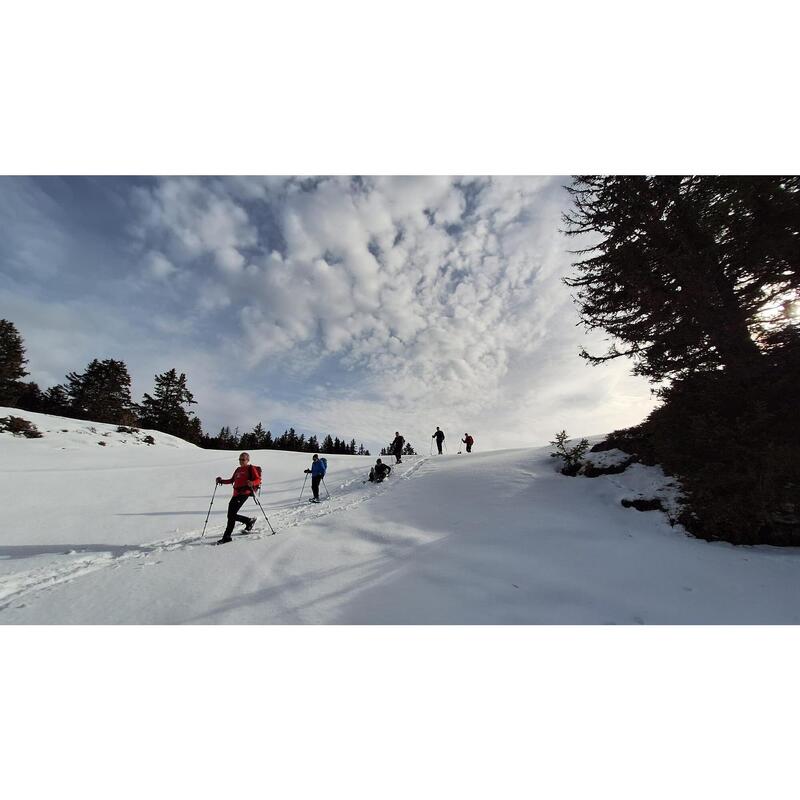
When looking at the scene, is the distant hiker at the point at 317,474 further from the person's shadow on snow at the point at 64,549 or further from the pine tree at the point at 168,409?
the pine tree at the point at 168,409

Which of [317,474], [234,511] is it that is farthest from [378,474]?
[234,511]

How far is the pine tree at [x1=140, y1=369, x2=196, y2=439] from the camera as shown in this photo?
43.7 m

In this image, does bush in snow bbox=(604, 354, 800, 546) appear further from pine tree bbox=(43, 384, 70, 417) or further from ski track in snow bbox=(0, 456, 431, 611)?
pine tree bbox=(43, 384, 70, 417)

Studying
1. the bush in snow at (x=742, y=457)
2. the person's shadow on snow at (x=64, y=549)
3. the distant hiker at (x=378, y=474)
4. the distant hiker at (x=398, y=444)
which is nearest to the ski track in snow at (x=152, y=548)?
the person's shadow on snow at (x=64, y=549)

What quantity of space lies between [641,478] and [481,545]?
18.0 ft

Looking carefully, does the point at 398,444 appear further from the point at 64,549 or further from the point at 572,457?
the point at 64,549

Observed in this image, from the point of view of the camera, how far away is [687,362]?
6988 mm

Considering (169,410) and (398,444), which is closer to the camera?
(398,444)

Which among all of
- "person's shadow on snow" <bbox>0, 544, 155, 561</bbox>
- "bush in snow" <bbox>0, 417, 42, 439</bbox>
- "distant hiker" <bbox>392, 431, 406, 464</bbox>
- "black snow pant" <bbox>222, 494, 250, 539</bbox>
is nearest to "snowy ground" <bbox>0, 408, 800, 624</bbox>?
"person's shadow on snow" <bbox>0, 544, 155, 561</bbox>

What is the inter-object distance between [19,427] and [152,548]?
64.5 ft

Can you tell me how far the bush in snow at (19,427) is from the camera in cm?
1727

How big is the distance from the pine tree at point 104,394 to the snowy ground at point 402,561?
40.0 m

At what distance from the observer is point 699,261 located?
7094mm

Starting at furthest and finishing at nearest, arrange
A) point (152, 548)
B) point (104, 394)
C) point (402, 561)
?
point (104, 394)
point (152, 548)
point (402, 561)
